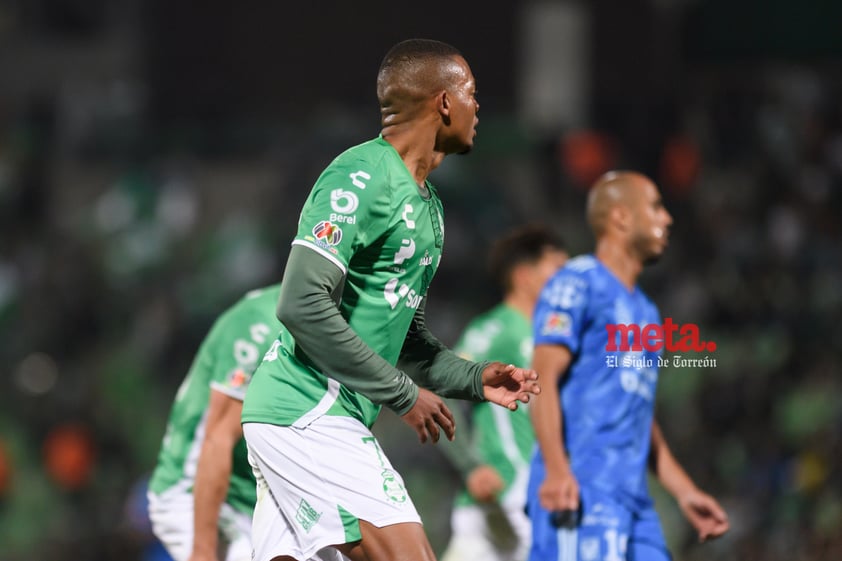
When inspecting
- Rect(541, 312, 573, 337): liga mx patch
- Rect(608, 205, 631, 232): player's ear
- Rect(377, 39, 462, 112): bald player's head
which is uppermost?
Rect(377, 39, 462, 112): bald player's head

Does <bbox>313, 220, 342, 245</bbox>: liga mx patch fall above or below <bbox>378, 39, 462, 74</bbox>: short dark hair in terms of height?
below

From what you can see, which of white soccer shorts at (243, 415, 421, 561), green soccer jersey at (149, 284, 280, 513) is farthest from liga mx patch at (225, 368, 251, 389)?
white soccer shorts at (243, 415, 421, 561)

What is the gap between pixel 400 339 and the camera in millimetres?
4008

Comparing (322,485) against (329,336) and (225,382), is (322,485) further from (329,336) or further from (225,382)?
(225,382)

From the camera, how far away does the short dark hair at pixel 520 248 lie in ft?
23.1

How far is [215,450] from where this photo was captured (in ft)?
16.2

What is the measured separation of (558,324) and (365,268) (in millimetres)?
1666

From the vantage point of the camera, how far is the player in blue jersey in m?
5.16

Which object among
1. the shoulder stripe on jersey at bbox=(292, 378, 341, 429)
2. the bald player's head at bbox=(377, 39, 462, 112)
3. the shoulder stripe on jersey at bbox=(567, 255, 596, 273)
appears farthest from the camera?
the shoulder stripe on jersey at bbox=(567, 255, 596, 273)

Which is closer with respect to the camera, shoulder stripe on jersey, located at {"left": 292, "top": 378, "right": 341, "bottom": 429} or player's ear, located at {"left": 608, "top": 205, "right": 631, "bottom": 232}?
shoulder stripe on jersey, located at {"left": 292, "top": 378, "right": 341, "bottom": 429}

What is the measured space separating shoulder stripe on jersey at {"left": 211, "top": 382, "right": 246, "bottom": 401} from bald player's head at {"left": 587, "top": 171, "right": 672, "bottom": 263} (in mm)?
1723

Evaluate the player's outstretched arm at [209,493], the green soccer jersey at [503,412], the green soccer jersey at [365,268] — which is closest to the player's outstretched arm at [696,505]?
the green soccer jersey at [503,412]

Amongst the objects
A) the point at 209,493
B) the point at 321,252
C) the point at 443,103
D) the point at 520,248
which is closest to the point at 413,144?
the point at 443,103

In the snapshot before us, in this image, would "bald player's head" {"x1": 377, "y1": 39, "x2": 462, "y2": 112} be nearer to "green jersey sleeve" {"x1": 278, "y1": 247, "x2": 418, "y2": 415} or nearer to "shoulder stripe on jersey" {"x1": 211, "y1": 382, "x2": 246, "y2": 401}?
"green jersey sleeve" {"x1": 278, "y1": 247, "x2": 418, "y2": 415}
